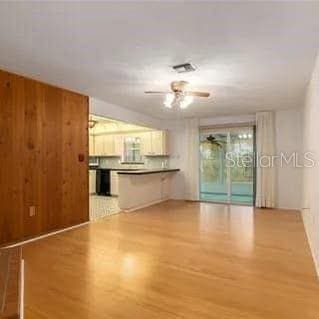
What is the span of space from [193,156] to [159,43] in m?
5.09

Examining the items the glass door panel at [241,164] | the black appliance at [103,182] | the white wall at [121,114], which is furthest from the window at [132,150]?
the glass door panel at [241,164]

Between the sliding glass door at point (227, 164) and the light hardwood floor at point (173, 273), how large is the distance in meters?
2.57

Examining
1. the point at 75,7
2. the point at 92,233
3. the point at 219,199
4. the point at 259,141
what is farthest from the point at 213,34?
the point at 219,199

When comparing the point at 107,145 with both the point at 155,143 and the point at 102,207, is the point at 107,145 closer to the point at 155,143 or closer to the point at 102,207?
the point at 155,143

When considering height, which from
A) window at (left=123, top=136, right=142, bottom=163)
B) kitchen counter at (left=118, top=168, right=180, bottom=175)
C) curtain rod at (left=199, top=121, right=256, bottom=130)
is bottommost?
kitchen counter at (left=118, top=168, right=180, bottom=175)

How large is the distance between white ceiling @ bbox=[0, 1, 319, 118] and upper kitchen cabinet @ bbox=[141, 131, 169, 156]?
3.55m

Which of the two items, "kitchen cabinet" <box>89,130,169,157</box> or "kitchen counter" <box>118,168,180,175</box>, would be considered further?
"kitchen cabinet" <box>89,130,169,157</box>

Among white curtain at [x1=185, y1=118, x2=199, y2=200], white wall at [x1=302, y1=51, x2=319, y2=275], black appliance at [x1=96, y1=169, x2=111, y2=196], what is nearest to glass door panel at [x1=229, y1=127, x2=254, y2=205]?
white curtain at [x1=185, y1=118, x2=199, y2=200]

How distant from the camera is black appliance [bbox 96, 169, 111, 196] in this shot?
8656mm

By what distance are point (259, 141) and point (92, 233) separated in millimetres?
4687

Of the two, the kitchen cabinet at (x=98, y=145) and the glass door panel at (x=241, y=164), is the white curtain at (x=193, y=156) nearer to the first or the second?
the glass door panel at (x=241, y=164)

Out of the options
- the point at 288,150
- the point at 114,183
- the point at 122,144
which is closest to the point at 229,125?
the point at 288,150

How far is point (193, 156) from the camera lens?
7.62 metres

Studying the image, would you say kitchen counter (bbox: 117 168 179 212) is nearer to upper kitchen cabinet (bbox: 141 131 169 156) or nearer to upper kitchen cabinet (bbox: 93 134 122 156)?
upper kitchen cabinet (bbox: 141 131 169 156)
